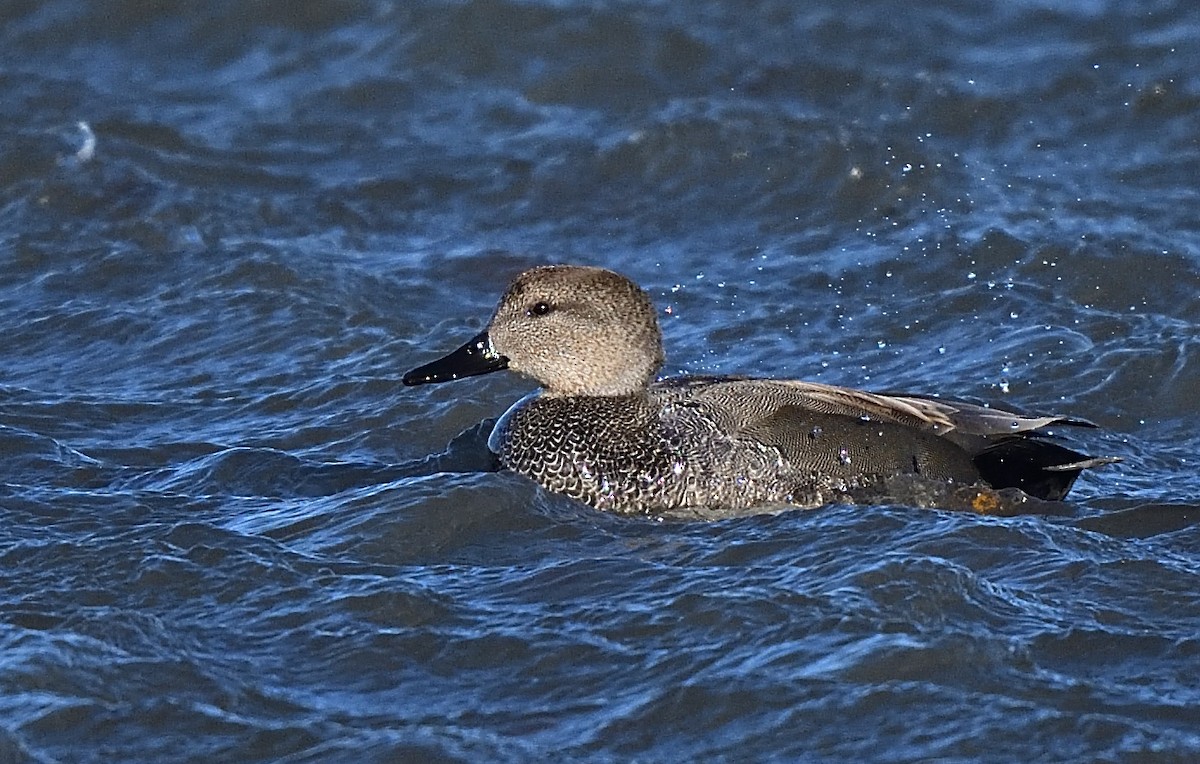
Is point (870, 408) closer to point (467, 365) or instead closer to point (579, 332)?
point (579, 332)

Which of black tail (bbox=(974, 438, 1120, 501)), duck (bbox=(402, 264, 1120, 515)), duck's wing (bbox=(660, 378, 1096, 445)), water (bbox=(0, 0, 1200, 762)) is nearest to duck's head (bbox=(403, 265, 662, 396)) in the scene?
duck (bbox=(402, 264, 1120, 515))

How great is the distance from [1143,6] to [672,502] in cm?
596

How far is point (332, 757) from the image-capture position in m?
4.72

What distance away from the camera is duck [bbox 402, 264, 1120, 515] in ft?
20.8

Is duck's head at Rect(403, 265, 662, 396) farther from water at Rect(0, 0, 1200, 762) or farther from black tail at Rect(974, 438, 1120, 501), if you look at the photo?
black tail at Rect(974, 438, 1120, 501)

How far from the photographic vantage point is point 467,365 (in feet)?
22.9

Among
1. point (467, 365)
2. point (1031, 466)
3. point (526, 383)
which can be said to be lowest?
point (1031, 466)

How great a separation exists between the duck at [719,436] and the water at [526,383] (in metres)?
0.17

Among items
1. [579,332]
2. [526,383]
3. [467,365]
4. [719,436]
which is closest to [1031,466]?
[719,436]

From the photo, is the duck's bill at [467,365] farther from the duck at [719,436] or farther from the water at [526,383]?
the water at [526,383]

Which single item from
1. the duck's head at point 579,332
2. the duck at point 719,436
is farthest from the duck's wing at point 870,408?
the duck's head at point 579,332

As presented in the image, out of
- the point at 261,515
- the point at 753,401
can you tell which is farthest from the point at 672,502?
the point at 261,515

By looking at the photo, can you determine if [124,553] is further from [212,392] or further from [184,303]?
[184,303]

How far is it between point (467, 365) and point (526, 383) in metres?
0.92
